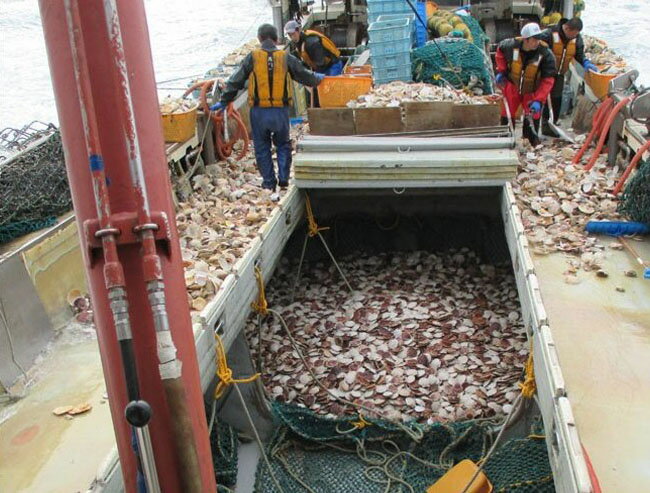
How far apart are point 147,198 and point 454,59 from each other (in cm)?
702

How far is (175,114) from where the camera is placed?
6852mm

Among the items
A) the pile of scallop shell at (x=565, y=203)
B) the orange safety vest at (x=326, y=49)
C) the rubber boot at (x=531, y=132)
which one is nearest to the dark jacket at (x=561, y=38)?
the rubber boot at (x=531, y=132)

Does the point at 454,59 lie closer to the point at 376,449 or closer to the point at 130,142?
the point at 376,449

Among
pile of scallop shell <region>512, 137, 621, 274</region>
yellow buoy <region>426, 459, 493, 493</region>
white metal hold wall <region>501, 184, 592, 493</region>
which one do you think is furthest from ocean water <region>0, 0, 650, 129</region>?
yellow buoy <region>426, 459, 493, 493</region>

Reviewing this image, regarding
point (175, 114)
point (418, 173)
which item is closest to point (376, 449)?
point (418, 173)

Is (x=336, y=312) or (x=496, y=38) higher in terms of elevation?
(x=496, y=38)

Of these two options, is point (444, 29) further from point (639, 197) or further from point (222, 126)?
point (639, 197)

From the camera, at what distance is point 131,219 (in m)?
A: 1.72

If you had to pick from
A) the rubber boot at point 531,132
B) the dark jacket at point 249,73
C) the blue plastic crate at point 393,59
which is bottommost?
the rubber boot at point 531,132

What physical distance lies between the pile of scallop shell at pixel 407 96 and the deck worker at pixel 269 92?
0.63 metres

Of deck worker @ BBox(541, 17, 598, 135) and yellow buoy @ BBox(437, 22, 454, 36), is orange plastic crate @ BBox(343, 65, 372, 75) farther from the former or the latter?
deck worker @ BBox(541, 17, 598, 135)

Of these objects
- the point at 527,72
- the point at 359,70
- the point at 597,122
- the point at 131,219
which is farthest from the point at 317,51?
the point at 131,219

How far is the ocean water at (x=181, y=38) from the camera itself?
90.2ft

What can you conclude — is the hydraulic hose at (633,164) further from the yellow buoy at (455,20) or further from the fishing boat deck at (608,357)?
the yellow buoy at (455,20)
